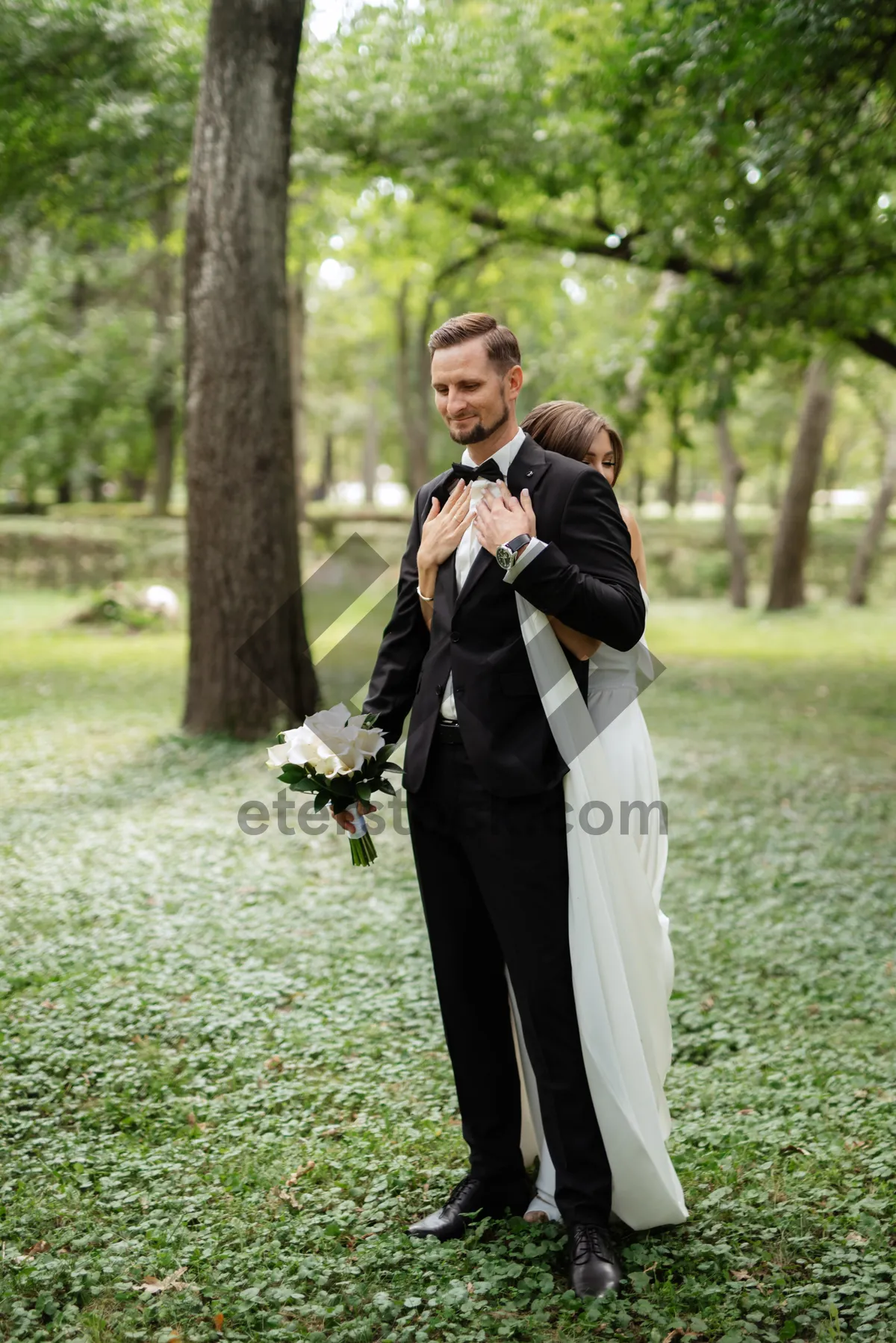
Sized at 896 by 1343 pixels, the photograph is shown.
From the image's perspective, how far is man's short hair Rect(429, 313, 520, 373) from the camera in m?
3.00

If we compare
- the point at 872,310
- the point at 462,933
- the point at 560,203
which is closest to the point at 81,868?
the point at 462,933

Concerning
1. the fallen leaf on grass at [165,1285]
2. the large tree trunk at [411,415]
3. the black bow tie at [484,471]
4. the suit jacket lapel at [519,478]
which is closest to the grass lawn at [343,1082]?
the fallen leaf on grass at [165,1285]

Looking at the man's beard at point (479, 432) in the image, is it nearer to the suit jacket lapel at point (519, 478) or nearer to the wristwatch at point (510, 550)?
the suit jacket lapel at point (519, 478)

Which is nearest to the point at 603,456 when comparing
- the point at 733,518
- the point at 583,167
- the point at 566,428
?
the point at 566,428

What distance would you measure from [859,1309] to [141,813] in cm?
593

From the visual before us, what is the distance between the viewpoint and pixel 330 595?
460 inches

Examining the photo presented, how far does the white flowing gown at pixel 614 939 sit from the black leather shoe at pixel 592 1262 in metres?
0.12

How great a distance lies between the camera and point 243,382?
9.35 metres

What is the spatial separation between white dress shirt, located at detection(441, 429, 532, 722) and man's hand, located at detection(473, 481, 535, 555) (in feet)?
0.36

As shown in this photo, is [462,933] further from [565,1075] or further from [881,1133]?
[881,1133]

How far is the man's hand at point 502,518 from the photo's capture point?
2957mm

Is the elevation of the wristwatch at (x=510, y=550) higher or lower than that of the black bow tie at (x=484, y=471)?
lower

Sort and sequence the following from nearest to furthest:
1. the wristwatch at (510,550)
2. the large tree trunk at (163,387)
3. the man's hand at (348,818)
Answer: the wristwatch at (510,550) < the man's hand at (348,818) < the large tree trunk at (163,387)

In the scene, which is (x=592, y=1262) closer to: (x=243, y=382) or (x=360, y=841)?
(x=360, y=841)
